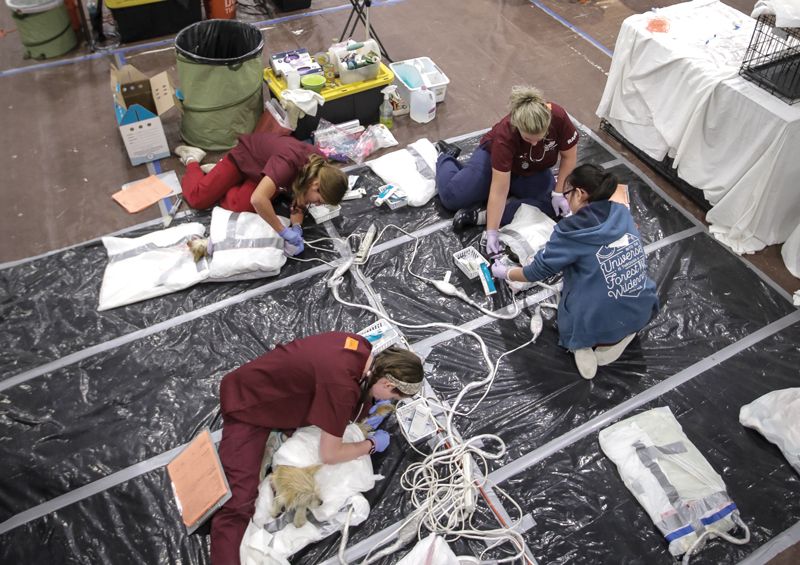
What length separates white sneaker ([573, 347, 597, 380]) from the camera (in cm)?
273

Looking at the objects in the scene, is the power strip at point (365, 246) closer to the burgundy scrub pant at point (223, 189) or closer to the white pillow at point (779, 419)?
the burgundy scrub pant at point (223, 189)

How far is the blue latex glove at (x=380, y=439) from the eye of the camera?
2.39 metres

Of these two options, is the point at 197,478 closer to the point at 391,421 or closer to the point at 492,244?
the point at 391,421

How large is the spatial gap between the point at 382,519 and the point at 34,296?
78.2 inches

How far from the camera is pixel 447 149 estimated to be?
3.72 m

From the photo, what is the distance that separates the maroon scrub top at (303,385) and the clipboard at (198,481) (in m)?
0.17

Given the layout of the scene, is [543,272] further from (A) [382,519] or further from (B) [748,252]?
(B) [748,252]

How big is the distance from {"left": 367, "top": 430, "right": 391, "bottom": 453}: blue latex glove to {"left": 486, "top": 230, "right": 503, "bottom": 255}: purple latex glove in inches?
47.0

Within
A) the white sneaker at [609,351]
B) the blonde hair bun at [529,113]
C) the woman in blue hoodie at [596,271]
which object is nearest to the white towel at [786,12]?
the blonde hair bun at [529,113]

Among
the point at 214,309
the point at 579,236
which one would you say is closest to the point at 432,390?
the point at 579,236

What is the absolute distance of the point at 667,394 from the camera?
107 inches

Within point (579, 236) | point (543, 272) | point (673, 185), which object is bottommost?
point (673, 185)

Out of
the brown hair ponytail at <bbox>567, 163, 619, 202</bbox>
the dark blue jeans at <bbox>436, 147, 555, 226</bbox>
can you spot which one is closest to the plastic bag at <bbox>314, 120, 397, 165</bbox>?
the dark blue jeans at <bbox>436, 147, 555, 226</bbox>

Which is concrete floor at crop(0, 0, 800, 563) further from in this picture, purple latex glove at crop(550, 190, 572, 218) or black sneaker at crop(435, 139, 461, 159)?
purple latex glove at crop(550, 190, 572, 218)
